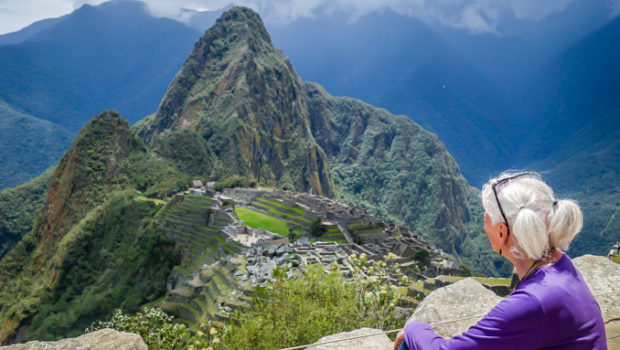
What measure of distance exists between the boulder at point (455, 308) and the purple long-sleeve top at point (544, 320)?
1.70 m

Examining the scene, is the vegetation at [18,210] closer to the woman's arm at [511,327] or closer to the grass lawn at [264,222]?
the grass lawn at [264,222]

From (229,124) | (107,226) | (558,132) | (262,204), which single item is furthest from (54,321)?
(558,132)

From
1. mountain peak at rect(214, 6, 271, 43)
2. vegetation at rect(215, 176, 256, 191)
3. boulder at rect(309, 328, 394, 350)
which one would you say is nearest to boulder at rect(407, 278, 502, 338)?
boulder at rect(309, 328, 394, 350)

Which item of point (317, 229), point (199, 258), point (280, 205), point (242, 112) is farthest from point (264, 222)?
point (242, 112)

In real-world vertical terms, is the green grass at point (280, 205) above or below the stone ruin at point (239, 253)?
above

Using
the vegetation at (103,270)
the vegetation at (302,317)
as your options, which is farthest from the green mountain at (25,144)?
the vegetation at (302,317)

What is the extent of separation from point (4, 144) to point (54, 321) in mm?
123901

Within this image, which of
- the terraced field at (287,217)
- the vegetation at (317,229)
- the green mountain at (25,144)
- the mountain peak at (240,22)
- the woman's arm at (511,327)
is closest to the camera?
the woman's arm at (511,327)

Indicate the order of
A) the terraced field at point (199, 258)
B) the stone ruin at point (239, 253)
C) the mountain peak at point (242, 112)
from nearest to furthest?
the stone ruin at point (239, 253) < the terraced field at point (199, 258) < the mountain peak at point (242, 112)

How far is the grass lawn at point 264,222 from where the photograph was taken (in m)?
32.8

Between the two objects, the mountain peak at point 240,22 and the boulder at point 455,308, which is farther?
the mountain peak at point 240,22

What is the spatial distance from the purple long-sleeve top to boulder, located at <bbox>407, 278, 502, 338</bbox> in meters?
1.70

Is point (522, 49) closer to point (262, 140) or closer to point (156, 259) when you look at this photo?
point (262, 140)

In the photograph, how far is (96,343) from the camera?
3.41 m
